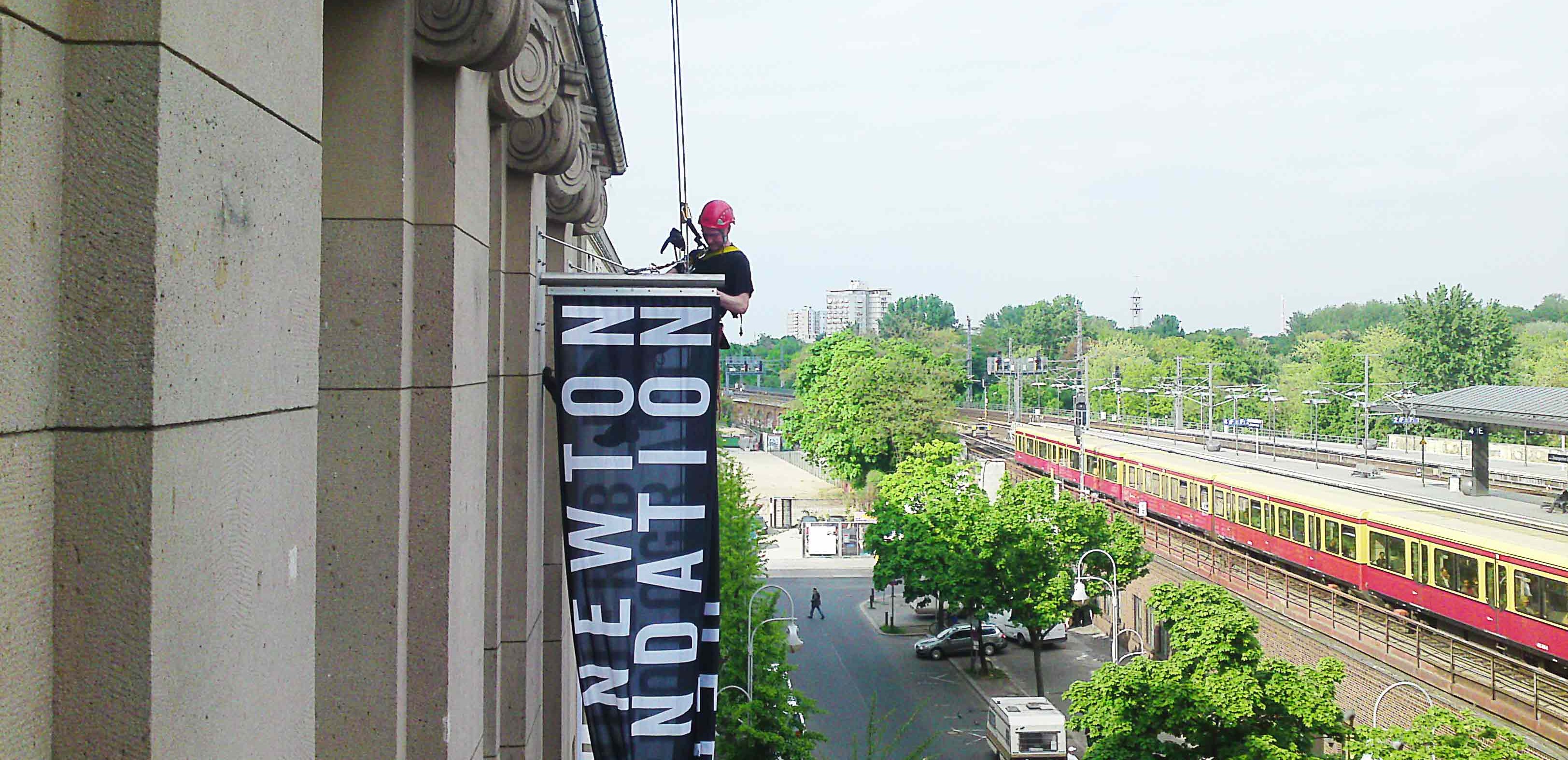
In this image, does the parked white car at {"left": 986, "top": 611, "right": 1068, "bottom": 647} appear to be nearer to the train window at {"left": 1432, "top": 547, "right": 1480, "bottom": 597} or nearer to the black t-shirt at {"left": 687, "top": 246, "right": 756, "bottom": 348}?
the train window at {"left": 1432, "top": 547, "right": 1480, "bottom": 597}

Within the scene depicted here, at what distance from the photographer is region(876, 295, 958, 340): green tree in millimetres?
152125

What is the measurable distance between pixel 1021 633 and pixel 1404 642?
15.1m

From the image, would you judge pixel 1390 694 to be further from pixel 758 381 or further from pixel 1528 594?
pixel 758 381

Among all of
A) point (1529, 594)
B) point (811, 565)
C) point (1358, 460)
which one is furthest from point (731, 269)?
point (1358, 460)

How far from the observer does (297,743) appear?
326 centimetres

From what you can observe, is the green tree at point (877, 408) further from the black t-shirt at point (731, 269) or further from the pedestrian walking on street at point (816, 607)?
the black t-shirt at point (731, 269)

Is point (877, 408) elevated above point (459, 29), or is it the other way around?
point (459, 29)

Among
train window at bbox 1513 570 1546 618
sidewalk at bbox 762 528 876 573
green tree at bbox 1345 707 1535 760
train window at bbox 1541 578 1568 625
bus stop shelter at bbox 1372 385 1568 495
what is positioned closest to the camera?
green tree at bbox 1345 707 1535 760

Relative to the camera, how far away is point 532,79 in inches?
254

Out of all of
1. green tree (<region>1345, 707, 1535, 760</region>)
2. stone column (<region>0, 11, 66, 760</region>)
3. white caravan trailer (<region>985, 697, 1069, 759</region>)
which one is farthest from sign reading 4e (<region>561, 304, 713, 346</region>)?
white caravan trailer (<region>985, 697, 1069, 759</region>)

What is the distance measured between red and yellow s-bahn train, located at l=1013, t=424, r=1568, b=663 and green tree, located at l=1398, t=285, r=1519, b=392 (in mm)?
36793

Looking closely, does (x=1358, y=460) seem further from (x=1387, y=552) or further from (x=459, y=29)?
(x=459, y=29)

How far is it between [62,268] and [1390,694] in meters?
24.2

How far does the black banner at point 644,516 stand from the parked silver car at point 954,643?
1170 inches
